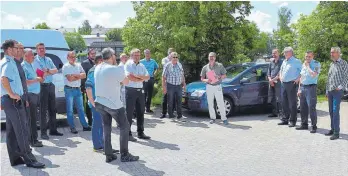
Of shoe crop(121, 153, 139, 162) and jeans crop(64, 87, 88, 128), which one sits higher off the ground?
jeans crop(64, 87, 88, 128)

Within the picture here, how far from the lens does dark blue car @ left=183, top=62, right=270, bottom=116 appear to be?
33.7 feet

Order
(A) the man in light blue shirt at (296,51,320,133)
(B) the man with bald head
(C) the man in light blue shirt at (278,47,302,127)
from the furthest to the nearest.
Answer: (C) the man in light blue shirt at (278,47,302,127) → (B) the man with bald head → (A) the man in light blue shirt at (296,51,320,133)

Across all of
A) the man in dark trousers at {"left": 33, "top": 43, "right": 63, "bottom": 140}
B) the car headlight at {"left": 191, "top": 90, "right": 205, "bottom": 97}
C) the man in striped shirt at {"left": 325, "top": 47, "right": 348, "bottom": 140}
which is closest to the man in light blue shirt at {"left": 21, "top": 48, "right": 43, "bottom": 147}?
the man in dark trousers at {"left": 33, "top": 43, "right": 63, "bottom": 140}

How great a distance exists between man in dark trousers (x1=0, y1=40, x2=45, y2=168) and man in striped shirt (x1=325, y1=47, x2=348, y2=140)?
223 inches

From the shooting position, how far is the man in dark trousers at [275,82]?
977 centimetres

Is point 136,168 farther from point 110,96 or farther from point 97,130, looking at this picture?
point 97,130

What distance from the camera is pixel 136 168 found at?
230 inches

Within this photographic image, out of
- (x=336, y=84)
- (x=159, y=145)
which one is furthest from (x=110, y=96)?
(x=336, y=84)

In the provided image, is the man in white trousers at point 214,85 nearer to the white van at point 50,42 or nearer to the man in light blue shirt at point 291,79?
the man in light blue shirt at point 291,79

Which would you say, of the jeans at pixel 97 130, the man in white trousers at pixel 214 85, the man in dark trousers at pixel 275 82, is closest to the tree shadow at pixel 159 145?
the jeans at pixel 97 130

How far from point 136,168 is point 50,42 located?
5621 millimetres

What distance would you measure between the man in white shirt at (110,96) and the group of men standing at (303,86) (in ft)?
13.8

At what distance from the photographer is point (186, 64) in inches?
557

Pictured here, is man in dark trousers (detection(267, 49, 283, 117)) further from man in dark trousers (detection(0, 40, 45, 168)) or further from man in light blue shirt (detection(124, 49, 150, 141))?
man in dark trousers (detection(0, 40, 45, 168))
